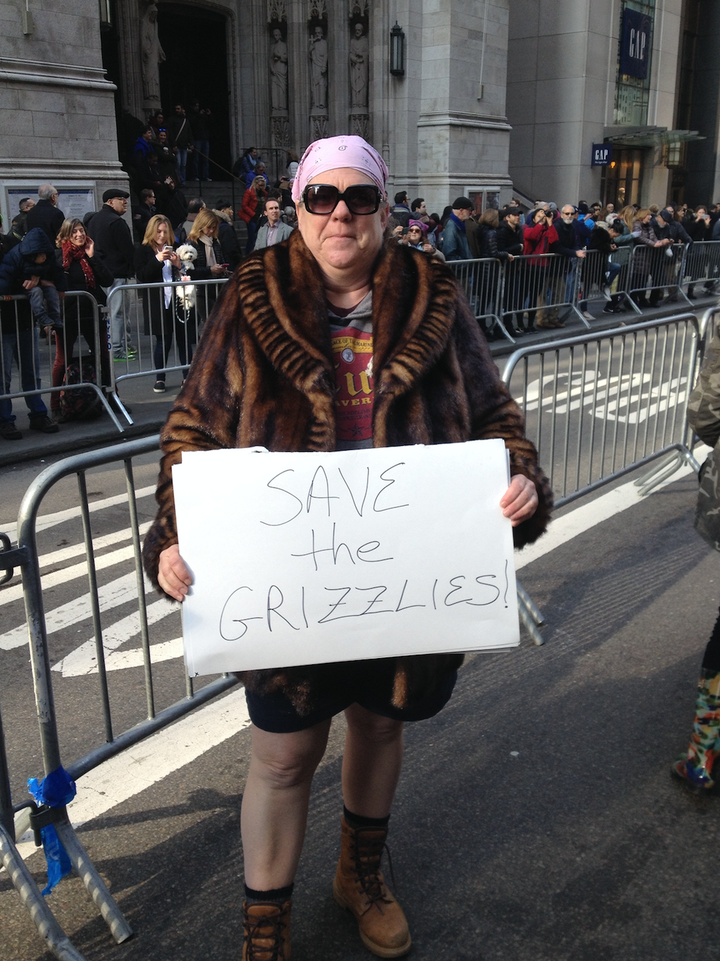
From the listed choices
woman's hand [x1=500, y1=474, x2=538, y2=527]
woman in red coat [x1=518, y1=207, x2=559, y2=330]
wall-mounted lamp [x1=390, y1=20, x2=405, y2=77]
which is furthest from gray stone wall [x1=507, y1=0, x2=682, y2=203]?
woman's hand [x1=500, y1=474, x2=538, y2=527]

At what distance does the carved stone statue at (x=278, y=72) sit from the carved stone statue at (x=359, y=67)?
1.85 meters

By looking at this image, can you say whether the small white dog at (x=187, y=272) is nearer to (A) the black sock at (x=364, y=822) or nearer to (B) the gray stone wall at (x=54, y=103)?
(B) the gray stone wall at (x=54, y=103)

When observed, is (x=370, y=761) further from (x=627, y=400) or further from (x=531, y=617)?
(x=627, y=400)

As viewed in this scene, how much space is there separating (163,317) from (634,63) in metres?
26.5

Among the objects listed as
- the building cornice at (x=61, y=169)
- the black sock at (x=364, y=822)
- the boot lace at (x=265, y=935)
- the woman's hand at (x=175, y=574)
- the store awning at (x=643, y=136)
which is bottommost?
the boot lace at (x=265, y=935)

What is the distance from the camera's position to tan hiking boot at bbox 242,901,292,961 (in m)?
2.30

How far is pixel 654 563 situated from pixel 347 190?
3.93 meters

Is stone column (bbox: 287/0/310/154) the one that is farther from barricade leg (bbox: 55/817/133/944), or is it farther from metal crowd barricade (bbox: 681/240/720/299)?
barricade leg (bbox: 55/817/133/944)

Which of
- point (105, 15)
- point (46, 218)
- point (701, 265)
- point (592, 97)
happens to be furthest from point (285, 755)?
Result: point (592, 97)

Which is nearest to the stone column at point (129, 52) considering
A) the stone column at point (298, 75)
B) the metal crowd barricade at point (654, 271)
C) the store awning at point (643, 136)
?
the stone column at point (298, 75)

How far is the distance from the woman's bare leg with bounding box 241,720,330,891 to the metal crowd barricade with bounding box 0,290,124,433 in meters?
6.57

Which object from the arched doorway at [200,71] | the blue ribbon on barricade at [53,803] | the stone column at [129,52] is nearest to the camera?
the blue ribbon on barricade at [53,803]

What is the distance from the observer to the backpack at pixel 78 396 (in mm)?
8961

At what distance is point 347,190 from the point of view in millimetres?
2113
